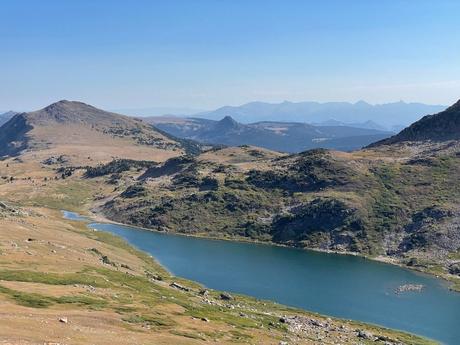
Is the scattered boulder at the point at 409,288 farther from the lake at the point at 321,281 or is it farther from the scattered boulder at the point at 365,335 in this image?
the scattered boulder at the point at 365,335

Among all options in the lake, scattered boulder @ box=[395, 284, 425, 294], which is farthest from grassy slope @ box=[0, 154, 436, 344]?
scattered boulder @ box=[395, 284, 425, 294]

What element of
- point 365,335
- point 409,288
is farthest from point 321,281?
point 365,335

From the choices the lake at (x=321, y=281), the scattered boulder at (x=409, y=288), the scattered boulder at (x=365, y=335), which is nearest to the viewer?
the scattered boulder at (x=365, y=335)

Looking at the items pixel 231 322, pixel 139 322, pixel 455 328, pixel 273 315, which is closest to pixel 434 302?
pixel 455 328

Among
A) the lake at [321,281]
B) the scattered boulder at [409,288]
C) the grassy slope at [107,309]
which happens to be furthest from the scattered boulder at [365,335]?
the scattered boulder at [409,288]

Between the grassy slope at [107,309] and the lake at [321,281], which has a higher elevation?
the grassy slope at [107,309]

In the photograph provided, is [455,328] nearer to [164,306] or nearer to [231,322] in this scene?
[231,322]

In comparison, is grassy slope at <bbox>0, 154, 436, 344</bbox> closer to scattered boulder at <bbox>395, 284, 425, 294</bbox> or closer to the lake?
the lake

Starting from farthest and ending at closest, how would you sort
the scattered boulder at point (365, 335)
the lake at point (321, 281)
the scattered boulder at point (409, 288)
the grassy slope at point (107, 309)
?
1. the scattered boulder at point (409, 288)
2. the lake at point (321, 281)
3. the scattered boulder at point (365, 335)
4. the grassy slope at point (107, 309)
